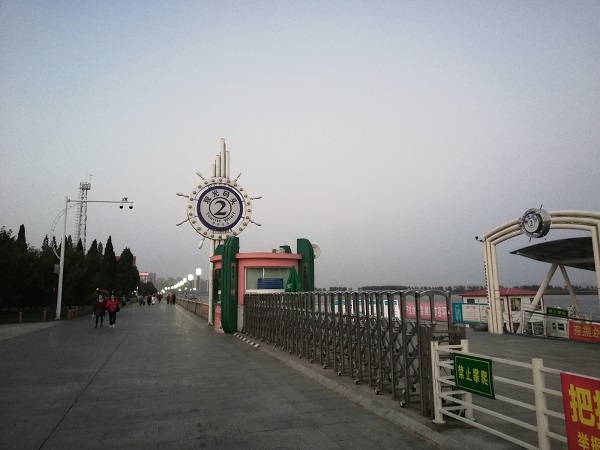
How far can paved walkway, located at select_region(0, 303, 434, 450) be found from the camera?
5.14m

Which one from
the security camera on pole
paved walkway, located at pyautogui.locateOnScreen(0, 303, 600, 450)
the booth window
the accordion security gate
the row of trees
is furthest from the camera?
the row of trees

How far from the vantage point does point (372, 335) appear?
7.33 metres

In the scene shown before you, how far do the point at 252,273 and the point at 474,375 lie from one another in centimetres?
1347

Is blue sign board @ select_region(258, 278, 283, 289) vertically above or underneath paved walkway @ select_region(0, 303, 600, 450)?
above

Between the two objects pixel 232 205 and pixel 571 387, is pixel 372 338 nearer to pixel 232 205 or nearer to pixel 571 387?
pixel 571 387

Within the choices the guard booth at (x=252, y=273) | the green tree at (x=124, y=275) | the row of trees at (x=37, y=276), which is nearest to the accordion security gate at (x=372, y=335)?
the guard booth at (x=252, y=273)

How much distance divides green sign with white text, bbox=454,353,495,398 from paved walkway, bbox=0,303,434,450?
0.88m

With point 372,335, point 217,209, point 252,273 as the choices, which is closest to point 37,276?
point 217,209

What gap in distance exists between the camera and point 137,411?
6.40 metres

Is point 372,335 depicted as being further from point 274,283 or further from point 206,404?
point 274,283

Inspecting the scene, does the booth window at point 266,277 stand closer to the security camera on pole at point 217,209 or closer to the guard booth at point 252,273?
the guard booth at point 252,273

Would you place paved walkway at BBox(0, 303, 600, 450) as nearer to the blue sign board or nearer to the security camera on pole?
the blue sign board

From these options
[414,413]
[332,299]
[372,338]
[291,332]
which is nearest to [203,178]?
[291,332]

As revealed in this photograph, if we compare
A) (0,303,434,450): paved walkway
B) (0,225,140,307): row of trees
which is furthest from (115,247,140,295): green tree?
(0,303,434,450): paved walkway
